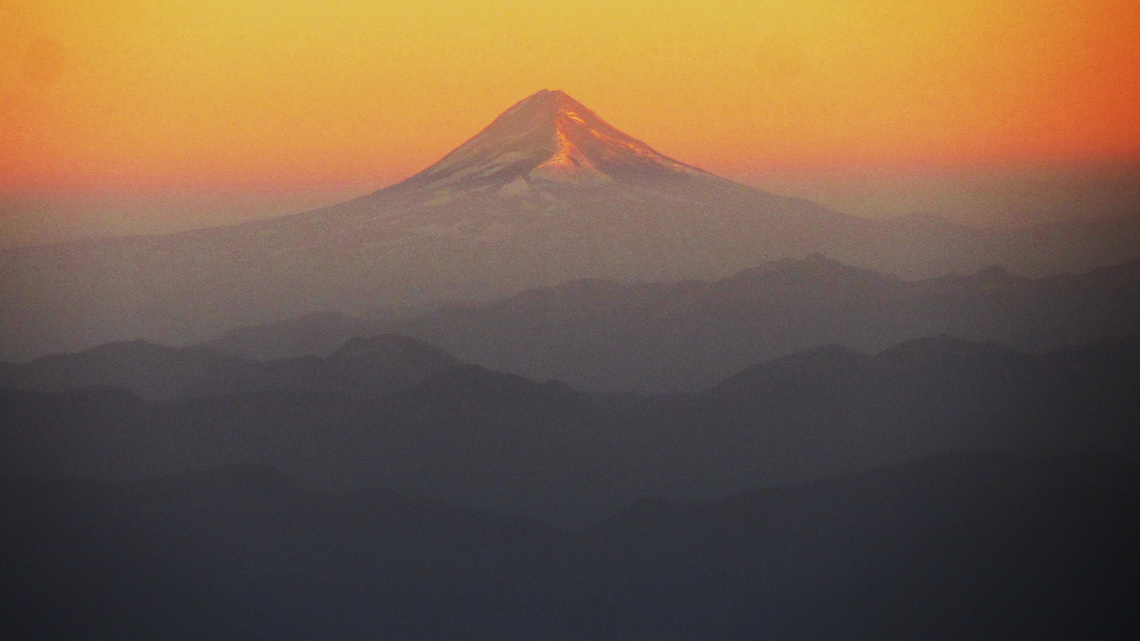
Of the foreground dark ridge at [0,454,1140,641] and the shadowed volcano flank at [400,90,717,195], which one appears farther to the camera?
the shadowed volcano flank at [400,90,717,195]

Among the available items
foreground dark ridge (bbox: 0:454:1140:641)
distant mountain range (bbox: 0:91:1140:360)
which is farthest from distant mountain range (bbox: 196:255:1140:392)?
foreground dark ridge (bbox: 0:454:1140:641)

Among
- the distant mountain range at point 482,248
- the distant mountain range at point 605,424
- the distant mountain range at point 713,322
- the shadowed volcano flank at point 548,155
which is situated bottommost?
the distant mountain range at point 605,424

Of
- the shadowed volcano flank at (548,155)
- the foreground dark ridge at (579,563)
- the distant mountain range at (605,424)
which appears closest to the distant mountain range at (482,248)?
the shadowed volcano flank at (548,155)

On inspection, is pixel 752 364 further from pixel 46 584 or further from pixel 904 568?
pixel 46 584

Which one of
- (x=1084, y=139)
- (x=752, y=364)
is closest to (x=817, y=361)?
(x=752, y=364)

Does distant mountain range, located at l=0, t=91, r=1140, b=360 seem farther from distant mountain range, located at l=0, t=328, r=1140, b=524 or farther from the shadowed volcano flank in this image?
distant mountain range, located at l=0, t=328, r=1140, b=524

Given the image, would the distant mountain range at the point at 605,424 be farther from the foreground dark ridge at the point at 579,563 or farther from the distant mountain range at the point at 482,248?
the distant mountain range at the point at 482,248
